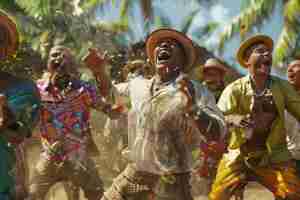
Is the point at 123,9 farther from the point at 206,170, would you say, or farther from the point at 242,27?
the point at 206,170

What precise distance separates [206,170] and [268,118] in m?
1.98

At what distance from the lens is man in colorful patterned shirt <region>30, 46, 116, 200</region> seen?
6.08 meters

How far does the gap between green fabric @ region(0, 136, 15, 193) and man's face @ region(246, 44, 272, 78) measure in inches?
81.5

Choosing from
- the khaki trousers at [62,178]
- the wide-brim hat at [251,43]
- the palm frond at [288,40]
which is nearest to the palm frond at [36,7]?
the palm frond at [288,40]

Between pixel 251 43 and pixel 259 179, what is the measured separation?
43.4 inches

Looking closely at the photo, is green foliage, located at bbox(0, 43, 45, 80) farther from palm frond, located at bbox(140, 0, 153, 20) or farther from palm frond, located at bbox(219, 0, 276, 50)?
palm frond, located at bbox(219, 0, 276, 50)

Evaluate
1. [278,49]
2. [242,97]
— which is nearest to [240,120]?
[242,97]

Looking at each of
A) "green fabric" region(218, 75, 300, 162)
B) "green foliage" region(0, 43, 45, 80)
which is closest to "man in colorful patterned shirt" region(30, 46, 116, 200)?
"green fabric" region(218, 75, 300, 162)

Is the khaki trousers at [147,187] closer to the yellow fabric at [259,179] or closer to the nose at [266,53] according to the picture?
the yellow fabric at [259,179]

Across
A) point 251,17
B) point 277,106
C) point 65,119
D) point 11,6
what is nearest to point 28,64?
point 11,6

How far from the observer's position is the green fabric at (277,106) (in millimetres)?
5332

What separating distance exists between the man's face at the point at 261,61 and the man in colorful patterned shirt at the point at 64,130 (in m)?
1.38

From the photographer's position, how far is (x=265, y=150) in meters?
5.46

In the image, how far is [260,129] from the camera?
541 centimetres
